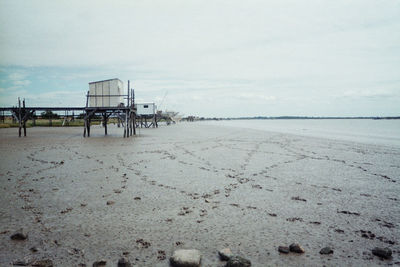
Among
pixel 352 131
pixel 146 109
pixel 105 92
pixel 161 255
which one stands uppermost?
pixel 105 92

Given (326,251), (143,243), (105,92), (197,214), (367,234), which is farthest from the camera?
(105,92)

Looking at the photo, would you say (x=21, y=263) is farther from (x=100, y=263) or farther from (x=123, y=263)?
(x=123, y=263)

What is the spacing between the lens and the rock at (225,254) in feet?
11.3

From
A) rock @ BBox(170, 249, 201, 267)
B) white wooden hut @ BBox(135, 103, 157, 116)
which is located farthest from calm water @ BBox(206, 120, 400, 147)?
rock @ BBox(170, 249, 201, 267)

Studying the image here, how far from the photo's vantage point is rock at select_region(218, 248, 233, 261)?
3448 millimetres

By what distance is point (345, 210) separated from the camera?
5.30 meters

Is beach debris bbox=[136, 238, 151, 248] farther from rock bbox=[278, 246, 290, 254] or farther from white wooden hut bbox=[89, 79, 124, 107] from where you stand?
white wooden hut bbox=[89, 79, 124, 107]

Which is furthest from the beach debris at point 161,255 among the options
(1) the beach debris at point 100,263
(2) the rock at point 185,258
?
(1) the beach debris at point 100,263

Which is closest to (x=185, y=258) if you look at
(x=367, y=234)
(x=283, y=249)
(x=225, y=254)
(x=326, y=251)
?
(x=225, y=254)

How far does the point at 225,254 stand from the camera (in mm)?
3482

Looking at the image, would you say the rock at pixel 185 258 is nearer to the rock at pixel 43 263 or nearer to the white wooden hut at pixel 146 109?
the rock at pixel 43 263

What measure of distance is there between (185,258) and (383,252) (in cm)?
256

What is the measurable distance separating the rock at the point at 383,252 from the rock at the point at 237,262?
174 centimetres

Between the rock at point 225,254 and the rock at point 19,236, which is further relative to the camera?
the rock at point 19,236
